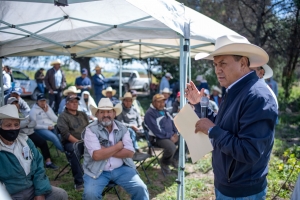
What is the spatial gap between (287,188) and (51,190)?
3.41m

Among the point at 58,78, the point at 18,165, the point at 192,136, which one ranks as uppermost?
the point at 58,78

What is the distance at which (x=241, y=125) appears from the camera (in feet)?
6.29

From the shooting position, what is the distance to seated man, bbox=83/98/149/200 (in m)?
3.46

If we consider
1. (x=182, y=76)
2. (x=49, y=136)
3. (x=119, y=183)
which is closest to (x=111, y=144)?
(x=119, y=183)

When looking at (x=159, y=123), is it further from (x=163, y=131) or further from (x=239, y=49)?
(x=239, y=49)

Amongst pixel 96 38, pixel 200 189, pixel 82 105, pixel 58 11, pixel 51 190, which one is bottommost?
pixel 200 189

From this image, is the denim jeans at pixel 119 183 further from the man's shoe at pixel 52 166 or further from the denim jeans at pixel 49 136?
the denim jeans at pixel 49 136

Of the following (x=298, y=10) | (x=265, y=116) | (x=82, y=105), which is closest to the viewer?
(x=265, y=116)

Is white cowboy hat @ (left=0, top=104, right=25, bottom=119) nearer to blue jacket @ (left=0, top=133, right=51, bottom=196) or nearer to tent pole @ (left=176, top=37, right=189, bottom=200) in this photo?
blue jacket @ (left=0, top=133, right=51, bottom=196)

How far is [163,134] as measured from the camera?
563 centimetres

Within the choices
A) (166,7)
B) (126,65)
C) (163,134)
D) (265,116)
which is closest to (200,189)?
(163,134)

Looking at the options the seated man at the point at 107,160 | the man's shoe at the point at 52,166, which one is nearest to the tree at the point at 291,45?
the man's shoe at the point at 52,166

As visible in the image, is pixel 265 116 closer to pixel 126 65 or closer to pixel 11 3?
pixel 11 3

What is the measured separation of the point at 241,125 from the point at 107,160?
208cm
